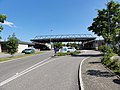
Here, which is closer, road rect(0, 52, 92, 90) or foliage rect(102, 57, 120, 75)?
road rect(0, 52, 92, 90)

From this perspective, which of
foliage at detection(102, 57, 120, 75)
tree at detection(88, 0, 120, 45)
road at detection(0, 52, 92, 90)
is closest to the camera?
road at detection(0, 52, 92, 90)

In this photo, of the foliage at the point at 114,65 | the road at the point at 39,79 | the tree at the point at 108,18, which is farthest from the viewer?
the tree at the point at 108,18

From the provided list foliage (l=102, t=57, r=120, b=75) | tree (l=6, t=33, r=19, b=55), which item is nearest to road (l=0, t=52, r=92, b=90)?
foliage (l=102, t=57, r=120, b=75)

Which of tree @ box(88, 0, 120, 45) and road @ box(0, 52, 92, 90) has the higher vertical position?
tree @ box(88, 0, 120, 45)

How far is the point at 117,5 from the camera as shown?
3312 cm

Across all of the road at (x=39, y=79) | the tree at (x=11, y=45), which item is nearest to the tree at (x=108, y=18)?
the tree at (x=11, y=45)

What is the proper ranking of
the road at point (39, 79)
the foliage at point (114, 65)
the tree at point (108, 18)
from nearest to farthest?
the road at point (39, 79) < the foliage at point (114, 65) < the tree at point (108, 18)

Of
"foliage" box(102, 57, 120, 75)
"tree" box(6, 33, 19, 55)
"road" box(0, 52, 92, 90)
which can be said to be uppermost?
"tree" box(6, 33, 19, 55)

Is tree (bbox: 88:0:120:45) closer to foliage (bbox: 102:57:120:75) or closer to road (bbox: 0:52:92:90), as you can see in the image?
foliage (bbox: 102:57:120:75)

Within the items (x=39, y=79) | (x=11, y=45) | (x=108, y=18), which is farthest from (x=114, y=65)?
(x=11, y=45)

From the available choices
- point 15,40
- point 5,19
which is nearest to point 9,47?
point 15,40

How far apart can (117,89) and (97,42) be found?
246 feet

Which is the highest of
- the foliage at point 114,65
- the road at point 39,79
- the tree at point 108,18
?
the tree at point 108,18

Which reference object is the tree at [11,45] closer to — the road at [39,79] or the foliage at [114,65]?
the road at [39,79]
